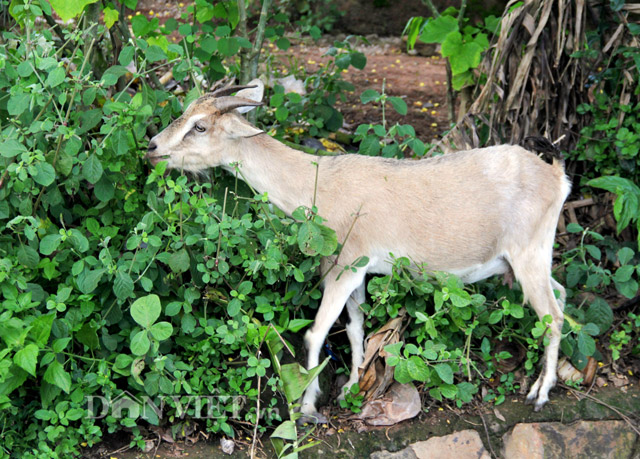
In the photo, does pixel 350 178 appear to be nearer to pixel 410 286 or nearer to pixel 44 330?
pixel 410 286

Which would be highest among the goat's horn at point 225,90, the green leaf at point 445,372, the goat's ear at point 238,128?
the goat's horn at point 225,90

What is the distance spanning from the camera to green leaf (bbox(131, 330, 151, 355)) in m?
4.04

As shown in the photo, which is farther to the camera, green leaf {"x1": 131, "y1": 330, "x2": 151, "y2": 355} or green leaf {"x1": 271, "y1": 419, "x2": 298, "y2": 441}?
green leaf {"x1": 271, "y1": 419, "x2": 298, "y2": 441}

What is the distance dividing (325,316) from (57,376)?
1662 millimetres

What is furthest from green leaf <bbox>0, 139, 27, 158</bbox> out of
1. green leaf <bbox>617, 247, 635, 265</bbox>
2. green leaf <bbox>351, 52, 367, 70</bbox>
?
green leaf <bbox>617, 247, 635, 265</bbox>

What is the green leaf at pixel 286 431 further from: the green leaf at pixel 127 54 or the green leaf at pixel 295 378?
the green leaf at pixel 127 54

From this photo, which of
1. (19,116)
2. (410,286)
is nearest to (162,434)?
(410,286)

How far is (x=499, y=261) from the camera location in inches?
202

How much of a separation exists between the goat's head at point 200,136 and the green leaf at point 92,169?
380 mm

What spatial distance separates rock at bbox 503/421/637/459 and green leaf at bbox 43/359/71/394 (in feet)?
9.09

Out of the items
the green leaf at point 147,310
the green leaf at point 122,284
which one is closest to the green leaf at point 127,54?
the green leaf at point 122,284

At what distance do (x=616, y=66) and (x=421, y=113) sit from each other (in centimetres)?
210

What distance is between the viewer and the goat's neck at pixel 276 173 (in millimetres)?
4926

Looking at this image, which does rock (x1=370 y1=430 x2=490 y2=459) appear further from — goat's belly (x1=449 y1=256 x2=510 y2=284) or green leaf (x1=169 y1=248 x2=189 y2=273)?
green leaf (x1=169 y1=248 x2=189 y2=273)
